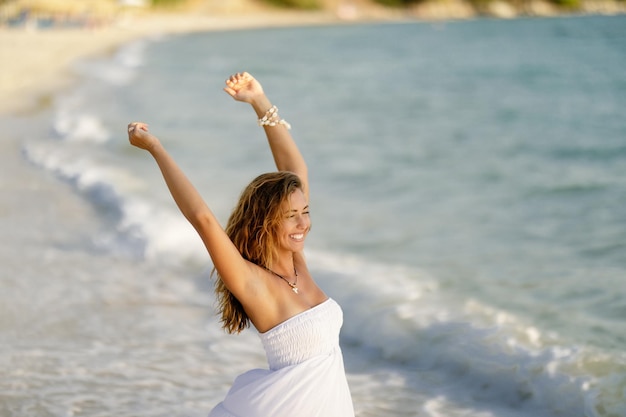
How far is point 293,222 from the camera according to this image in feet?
9.62

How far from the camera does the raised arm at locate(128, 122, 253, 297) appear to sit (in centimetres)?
272

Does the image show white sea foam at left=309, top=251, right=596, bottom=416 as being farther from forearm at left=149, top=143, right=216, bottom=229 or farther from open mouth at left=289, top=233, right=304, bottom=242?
forearm at left=149, top=143, right=216, bottom=229

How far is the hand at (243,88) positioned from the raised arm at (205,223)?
555 mm

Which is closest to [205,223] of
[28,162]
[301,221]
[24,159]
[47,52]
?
[301,221]

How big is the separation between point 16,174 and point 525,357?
280 inches

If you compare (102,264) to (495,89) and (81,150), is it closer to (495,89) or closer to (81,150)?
(81,150)

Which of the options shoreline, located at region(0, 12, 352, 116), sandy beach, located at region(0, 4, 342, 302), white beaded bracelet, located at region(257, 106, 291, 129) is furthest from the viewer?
shoreline, located at region(0, 12, 352, 116)

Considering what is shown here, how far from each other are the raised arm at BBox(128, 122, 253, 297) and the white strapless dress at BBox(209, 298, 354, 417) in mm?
209

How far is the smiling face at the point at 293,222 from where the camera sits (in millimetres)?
2918

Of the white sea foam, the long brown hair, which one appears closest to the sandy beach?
the white sea foam

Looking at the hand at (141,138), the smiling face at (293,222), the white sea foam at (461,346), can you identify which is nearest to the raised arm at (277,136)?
the smiling face at (293,222)

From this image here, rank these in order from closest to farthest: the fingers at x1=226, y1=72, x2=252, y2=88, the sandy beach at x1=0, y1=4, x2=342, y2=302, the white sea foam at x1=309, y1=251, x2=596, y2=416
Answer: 1. the fingers at x1=226, y1=72, x2=252, y2=88
2. the white sea foam at x1=309, y1=251, x2=596, y2=416
3. the sandy beach at x1=0, y1=4, x2=342, y2=302

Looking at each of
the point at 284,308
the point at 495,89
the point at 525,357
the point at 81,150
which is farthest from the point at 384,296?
the point at 495,89

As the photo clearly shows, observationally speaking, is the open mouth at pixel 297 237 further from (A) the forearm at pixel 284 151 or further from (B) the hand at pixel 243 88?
(B) the hand at pixel 243 88
